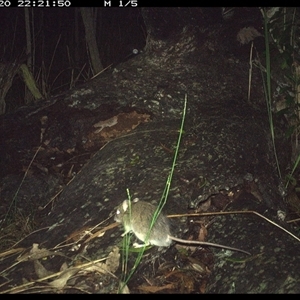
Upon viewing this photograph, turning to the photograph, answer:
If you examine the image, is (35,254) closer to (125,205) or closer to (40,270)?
(40,270)

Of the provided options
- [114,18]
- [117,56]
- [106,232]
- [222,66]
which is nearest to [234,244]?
[106,232]

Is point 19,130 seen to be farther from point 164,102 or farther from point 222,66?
point 222,66

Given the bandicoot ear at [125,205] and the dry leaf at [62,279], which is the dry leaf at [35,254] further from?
the bandicoot ear at [125,205]

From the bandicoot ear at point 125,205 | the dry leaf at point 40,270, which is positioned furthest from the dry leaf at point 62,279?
the bandicoot ear at point 125,205

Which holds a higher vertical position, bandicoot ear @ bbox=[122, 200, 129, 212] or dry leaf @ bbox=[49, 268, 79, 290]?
bandicoot ear @ bbox=[122, 200, 129, 212]

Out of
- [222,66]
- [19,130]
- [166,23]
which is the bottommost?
[19,130]

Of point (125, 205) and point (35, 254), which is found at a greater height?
point (125, 205)

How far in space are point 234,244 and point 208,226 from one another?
0.59 feet

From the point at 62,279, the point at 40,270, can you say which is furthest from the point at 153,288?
the point at 40,270

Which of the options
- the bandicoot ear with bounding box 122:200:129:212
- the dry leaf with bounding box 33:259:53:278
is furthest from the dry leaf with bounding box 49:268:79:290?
the bandicoot ear with bounding box 122:200:129:212

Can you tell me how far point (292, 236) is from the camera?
1914 mm

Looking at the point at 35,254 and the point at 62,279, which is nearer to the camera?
the point at 62,279

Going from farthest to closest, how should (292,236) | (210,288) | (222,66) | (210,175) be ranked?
(222,66), (210,175), (292,236), (210,288)

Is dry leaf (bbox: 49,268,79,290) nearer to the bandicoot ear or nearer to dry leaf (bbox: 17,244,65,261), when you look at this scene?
dry leaf (bbox: 17,244,65,261)
